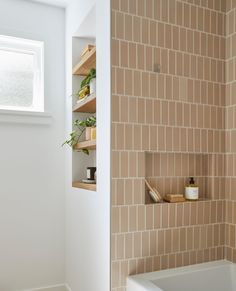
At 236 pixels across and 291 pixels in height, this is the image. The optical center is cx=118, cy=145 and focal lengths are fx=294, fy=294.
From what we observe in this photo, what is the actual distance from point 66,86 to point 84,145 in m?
0.70

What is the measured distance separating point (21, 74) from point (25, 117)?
17.1 inches

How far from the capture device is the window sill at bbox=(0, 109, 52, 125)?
2.34m

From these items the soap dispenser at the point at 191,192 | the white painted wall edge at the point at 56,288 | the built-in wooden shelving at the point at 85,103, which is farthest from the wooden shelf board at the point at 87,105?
the white painted wall edge at the point at 56,288

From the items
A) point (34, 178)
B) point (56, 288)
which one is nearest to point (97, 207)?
point (34, 178)

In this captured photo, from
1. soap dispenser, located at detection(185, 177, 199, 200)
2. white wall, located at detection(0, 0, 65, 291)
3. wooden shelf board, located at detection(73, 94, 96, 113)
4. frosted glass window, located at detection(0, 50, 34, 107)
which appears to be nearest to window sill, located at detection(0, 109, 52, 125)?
white wall, located at detection(0, 0, 65, 291)

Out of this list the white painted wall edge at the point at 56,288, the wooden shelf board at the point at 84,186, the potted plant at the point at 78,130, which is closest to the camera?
the wooden shelf board at the point at 84,186

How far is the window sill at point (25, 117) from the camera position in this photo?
7.67ft

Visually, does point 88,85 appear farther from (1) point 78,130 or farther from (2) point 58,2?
(2) point 58,2

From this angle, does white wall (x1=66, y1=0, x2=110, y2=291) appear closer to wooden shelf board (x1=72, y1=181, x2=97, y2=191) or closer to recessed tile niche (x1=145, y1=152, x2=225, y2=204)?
wooden shelf board (x1=72, y1=181, x2=97, y2=191)

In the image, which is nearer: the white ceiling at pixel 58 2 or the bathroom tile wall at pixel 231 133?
the bathroom tile wall at pixel 231 133

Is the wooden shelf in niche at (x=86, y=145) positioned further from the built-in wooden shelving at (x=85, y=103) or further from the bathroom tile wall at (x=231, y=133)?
the bathroom tile wall at (x=231, y=133)

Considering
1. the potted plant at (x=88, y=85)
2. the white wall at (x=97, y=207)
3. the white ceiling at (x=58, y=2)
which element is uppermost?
the white ceiling at (x=58, y=2)

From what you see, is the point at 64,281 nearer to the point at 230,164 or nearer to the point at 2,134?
the point at 2,134

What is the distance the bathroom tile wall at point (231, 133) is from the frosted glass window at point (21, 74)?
1.52 metres
